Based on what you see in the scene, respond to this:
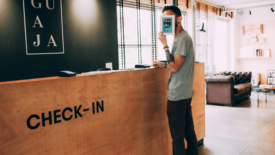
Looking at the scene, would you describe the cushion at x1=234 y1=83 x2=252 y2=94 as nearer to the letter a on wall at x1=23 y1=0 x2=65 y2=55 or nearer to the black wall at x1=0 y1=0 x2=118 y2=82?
the black wall at x1=0 y1=0 x2=118 y2=82

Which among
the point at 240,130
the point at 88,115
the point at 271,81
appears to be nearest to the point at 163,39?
Result: the point at 88,115

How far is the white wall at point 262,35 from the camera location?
9.09 metres

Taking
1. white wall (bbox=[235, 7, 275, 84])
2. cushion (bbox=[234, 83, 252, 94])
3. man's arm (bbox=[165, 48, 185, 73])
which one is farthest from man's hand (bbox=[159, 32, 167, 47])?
white wall (bbox=[235, 7, 275, 84])

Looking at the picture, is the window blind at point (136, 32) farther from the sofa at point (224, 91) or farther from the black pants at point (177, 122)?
the black pants at point (177, 122)

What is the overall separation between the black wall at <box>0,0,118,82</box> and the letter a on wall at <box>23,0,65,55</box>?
0.20 feet

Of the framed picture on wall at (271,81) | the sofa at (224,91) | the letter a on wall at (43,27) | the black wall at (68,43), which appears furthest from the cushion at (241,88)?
the letter a on wall at (43,27)

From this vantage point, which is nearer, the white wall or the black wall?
the black wall

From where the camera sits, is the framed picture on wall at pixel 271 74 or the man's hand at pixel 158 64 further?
the framed picture on wall at pixel 271 74

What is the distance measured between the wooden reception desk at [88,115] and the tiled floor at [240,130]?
1.11 meters

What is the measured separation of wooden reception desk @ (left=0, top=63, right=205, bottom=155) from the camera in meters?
1.42

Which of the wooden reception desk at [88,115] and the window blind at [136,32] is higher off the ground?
the window blind at [136,32]

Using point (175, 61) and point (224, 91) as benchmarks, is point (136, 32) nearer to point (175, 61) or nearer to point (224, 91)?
point (224, 91)

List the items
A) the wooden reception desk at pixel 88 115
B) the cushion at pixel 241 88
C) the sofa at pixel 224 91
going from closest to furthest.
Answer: the wooden reception desk at pixel 88 115 → the sofa at pixel 224 91 → the cushion at pixel 241 88

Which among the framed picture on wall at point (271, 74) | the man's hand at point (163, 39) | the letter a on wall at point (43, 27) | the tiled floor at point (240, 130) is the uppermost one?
the letter a on wall at point (43, 27)
